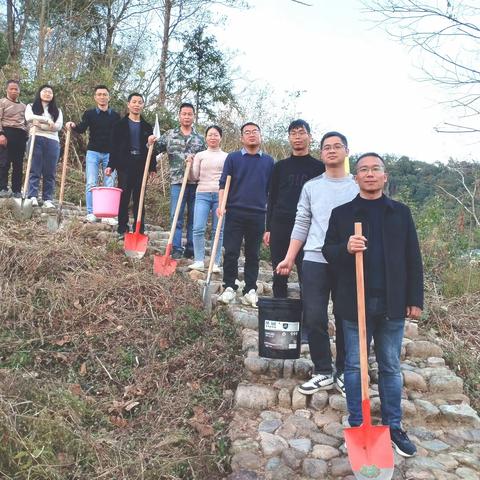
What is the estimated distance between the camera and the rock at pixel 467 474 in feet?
9.12

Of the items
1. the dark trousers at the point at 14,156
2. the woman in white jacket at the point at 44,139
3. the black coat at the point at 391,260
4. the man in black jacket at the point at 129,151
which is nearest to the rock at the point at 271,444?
the black coat at the point at 391,260

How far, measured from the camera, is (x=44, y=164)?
245 inches

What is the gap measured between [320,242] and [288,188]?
2.46 ft

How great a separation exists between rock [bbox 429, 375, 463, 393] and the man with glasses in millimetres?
839

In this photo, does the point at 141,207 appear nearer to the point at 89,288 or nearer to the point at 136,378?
the point at 89,288

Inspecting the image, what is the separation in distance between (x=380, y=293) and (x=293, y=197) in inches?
49.9

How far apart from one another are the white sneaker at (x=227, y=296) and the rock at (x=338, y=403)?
1.48 metres

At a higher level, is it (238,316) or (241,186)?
(241,186)

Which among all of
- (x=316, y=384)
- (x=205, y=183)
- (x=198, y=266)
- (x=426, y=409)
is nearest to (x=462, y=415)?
(x=426, y=409)

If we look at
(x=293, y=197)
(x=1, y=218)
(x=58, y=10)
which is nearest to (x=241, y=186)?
(x=293, y=197)

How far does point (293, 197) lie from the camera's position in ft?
12.5

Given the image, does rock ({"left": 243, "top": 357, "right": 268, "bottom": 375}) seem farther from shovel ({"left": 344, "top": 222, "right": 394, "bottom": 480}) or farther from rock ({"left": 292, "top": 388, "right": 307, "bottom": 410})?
shovel ({"left": 344, "top": 222, "right": 394, "bottom": 480})

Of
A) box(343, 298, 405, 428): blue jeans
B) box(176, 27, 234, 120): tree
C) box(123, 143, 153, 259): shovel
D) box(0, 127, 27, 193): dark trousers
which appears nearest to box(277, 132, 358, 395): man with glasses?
box(343, 298, 405, 428): blue jeans

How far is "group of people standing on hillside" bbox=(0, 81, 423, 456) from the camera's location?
2.79m
